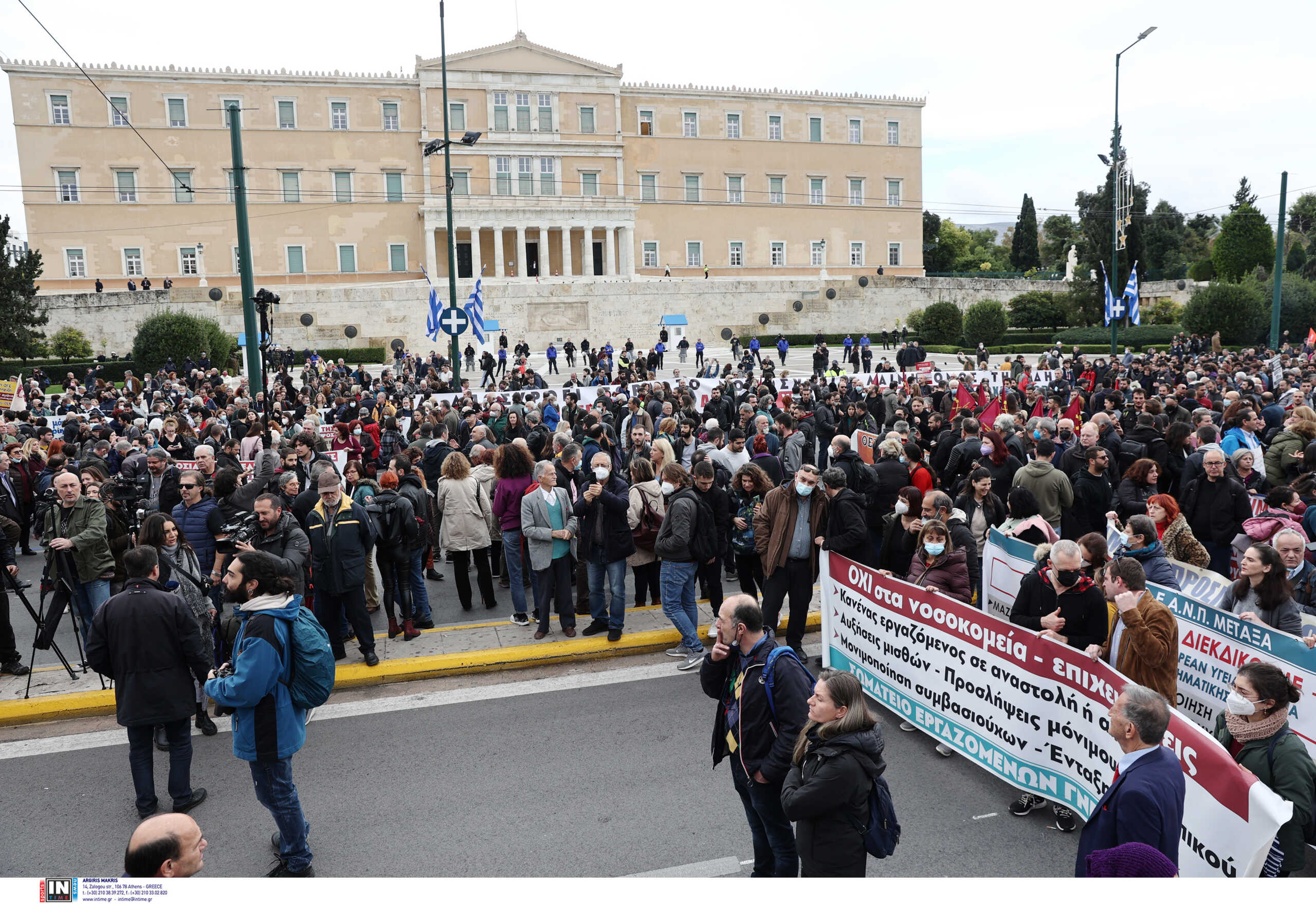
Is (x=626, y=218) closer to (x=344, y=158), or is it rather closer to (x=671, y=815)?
(x=344, y=158)

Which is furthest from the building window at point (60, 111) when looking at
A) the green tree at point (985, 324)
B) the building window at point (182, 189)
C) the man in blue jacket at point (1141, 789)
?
the man in blue jacket at point (1141, 789)

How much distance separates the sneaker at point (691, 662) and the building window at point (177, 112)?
196 feet

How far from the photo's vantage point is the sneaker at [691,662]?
765cm

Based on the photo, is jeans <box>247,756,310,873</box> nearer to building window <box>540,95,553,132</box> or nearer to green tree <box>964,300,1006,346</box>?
green tree <box>964,300,1006,346</box>

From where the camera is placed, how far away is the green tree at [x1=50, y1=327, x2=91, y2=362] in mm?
40375

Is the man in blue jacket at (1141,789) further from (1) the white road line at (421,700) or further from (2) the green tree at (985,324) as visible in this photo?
(2) the green tree at (985,324)

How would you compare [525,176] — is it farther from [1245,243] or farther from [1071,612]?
[1071,612]

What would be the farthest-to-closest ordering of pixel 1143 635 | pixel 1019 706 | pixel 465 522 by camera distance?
pixel 465 522, pixel 1019 706, pixel 1143 635

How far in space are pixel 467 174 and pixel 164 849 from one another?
60832mm

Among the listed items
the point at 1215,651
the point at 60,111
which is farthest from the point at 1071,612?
the point at 60,111

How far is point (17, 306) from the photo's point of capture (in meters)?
33.8

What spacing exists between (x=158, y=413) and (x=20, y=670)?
1004cm

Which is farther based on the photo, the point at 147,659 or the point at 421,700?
the point at 421,700

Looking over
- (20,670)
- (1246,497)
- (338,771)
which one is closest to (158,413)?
(20,670)
